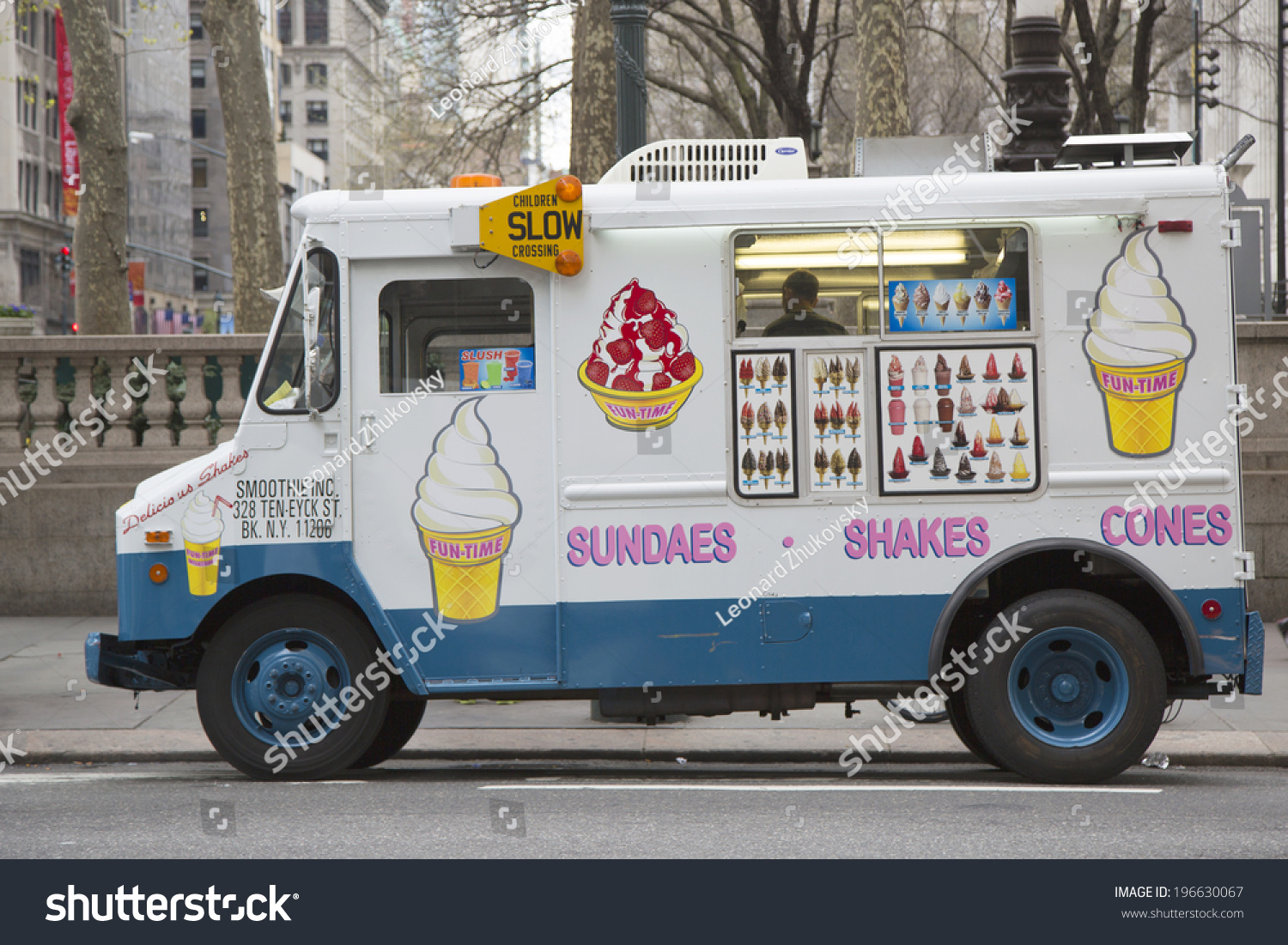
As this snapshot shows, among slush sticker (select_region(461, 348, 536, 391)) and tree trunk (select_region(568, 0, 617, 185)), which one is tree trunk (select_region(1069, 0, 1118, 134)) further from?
slush sticker (select_region(461, 348, 536, 391))

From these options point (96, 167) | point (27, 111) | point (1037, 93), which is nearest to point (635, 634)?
point (1037, 93)

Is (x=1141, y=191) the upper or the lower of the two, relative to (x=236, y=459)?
upper

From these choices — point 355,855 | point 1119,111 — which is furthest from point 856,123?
point 1119,111

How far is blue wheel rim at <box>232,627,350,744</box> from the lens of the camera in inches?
265

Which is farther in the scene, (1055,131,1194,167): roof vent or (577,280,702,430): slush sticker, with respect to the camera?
(1055,131,1194,167): roof vent

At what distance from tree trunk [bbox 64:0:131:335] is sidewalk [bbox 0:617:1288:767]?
6.41 meters

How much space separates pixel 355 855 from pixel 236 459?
2290 millimetres

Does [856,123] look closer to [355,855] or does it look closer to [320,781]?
[320,781]

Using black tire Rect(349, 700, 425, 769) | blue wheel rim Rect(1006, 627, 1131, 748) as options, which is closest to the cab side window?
black tire Rect(349, 700, 425, 769)

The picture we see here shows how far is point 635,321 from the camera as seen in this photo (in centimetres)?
664

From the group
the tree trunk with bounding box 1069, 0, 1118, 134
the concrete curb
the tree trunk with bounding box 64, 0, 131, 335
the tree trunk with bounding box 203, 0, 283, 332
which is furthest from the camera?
the tree trunk with bounding box 1069, 0, 1118, 134

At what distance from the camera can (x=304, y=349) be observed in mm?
6684

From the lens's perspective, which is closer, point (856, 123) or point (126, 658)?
point (126, 658)

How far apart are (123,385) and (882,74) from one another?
26.8 feet
